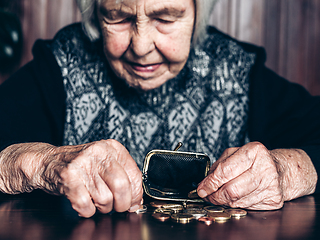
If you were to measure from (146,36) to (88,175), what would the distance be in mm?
563

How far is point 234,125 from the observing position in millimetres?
1387

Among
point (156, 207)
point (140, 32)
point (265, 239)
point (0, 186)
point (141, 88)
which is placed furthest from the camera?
point (141, 88)

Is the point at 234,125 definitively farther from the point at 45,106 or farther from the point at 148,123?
the point at 45,106

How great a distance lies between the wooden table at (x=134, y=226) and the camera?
1.81 feet

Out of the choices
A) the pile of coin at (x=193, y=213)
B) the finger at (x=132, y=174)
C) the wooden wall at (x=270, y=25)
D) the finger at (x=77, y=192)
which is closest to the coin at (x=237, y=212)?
the pile of coin at (x=193, y=213)

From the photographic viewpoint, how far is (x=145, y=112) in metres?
1.32

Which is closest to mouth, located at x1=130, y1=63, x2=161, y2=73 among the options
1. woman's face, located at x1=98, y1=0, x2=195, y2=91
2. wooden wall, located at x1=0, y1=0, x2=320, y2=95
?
woman's face, located at x1=98, y1=0, x2=195, y2=91

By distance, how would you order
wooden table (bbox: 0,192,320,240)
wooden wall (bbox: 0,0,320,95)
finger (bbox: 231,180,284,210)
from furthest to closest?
wooden wall (bbox: 0,0,320,95)
finger (bbox: 231,180,284,210)
wooden table (bbox: 0,192,320,240)

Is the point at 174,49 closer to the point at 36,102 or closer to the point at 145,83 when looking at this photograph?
Result: the point at 145,83

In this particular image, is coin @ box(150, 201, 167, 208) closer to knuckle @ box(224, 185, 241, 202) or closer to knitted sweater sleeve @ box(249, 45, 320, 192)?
knuckle @ box(224, 185, 241, 202)

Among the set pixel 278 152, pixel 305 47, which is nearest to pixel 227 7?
pixel 305 47

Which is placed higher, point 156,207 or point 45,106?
point 45,106

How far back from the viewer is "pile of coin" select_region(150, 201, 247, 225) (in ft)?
2.13

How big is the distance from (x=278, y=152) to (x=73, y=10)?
6.47ft
